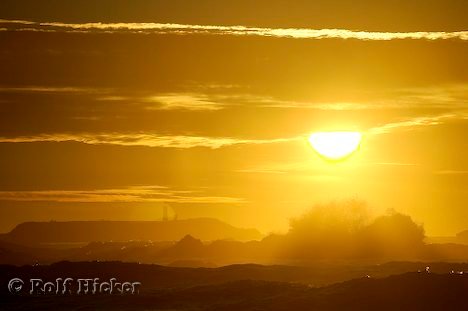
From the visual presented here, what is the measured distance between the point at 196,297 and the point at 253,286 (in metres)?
6.71

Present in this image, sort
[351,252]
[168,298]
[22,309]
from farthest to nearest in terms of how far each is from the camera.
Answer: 1. [351,252]
2. [168,298]
3. [22,309]

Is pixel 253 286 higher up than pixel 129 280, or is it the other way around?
pixel 129 280

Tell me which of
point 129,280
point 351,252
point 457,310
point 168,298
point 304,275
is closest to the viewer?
point 457,310

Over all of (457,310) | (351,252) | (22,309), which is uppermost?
(351,252)

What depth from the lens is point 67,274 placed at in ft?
342

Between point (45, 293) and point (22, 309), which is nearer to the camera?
point (22, 309)

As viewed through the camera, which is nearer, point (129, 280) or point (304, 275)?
point (129, 280)

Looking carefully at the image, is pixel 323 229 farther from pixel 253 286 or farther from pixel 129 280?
pixel 253 286

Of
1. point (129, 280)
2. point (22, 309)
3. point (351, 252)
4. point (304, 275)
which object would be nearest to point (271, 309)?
point (22, 309)

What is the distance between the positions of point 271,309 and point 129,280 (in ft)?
125

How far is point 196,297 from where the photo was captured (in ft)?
259

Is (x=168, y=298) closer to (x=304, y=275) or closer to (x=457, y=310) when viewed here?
(x=457, y=310)

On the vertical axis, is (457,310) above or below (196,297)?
below

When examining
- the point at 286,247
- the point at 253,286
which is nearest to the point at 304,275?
the point at 253,286
